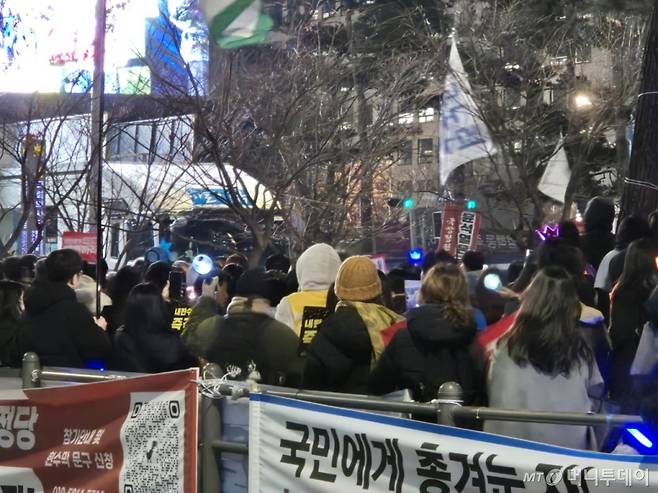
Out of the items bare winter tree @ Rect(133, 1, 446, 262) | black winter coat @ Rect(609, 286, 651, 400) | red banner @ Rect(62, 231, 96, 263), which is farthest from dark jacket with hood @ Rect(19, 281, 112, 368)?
bare winter tree @ Rect(133, 1, 446, 262)

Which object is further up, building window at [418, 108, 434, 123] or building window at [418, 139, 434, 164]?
building window at [418, 108, 434, 123]

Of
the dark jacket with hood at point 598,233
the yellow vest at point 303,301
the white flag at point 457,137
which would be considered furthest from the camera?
the white flag at point 457,137

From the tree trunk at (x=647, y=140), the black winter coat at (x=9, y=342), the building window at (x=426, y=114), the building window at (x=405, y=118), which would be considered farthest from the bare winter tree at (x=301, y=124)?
the black winter coat at (x=9, y=342)

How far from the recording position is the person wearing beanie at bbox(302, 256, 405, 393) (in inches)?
237

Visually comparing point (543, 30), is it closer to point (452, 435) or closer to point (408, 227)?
point (408, 227)

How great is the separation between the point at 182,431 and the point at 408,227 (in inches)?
902

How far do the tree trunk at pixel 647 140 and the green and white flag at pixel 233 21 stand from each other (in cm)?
410

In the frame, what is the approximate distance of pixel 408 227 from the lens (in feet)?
92.1

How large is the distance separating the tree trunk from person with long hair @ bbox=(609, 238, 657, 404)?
14.9 ft

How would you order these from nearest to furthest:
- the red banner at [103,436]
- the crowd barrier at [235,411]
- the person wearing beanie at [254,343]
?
the crowd barrier at [235,411] < the red banner at [103,436] < the person wearing beanie at [254,343]

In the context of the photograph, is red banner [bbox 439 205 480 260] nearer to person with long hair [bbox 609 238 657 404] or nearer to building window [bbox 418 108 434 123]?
person with long hair [bbox 609 238 657 404]

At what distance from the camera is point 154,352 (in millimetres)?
6918

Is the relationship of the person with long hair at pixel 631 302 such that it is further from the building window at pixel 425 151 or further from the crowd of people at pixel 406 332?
the building window at pixel 425 151

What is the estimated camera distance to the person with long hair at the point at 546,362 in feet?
16.8
